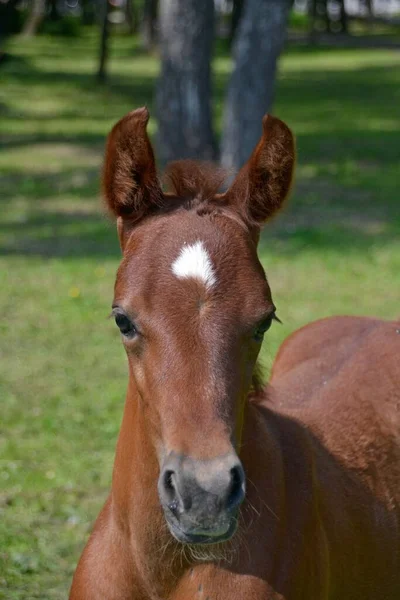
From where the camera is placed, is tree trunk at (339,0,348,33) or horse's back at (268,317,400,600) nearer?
horse's back at (268,317,400,600)

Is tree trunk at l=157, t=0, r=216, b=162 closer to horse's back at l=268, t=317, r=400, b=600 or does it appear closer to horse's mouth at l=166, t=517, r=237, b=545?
horse's back at l=268, t=317, r=400, b=600

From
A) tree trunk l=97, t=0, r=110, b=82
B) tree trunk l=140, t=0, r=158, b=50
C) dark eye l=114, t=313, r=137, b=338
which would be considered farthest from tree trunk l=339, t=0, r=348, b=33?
dark eye l=114, t=313, r=137, b=338

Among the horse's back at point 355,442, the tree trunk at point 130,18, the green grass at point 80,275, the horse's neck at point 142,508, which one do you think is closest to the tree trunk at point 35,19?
the tree trunk at point 130,18

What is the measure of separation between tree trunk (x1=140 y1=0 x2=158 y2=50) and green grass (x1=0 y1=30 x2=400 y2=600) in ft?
39.2

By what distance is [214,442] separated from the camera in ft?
8.16

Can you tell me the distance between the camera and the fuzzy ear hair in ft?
9.57

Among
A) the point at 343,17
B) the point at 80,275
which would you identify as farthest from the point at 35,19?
the point at 80,275

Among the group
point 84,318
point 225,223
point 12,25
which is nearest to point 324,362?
point 225,223

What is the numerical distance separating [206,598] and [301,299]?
20.5 ft

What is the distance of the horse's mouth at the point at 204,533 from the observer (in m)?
2.45

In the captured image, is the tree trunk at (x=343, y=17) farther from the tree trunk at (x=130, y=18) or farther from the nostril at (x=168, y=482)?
the nostril at (x=168, y=482)

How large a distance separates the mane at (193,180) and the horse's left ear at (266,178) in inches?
2.2

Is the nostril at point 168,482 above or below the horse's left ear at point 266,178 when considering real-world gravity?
below

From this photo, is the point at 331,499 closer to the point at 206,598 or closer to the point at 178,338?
the point at 206,598
